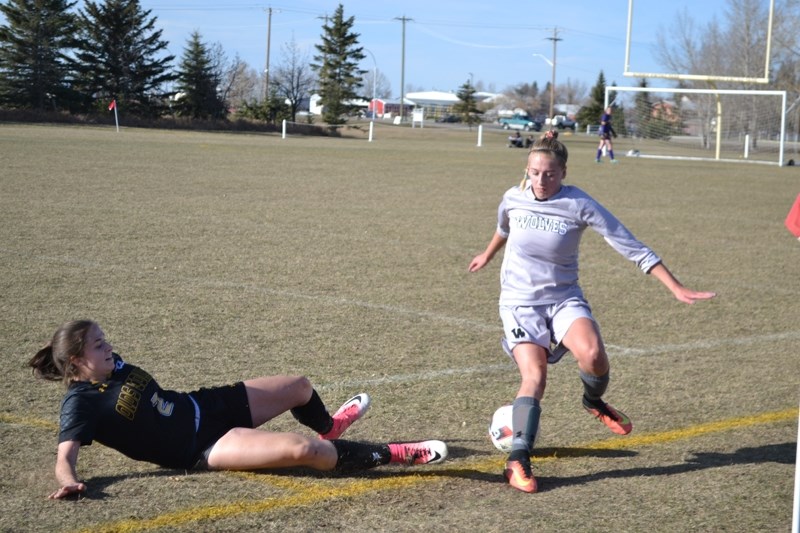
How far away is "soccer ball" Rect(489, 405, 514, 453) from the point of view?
518 cm

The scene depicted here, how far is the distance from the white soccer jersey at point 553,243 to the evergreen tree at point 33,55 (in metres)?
64.4

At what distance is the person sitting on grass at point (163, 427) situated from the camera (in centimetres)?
462

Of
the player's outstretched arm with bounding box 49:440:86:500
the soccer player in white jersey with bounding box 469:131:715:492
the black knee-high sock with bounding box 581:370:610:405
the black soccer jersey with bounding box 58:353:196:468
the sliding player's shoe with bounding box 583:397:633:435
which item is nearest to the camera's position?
the player's outstretched arm with bounding box 49:440:86:500

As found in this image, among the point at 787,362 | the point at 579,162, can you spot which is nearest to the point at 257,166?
the point at 579,162

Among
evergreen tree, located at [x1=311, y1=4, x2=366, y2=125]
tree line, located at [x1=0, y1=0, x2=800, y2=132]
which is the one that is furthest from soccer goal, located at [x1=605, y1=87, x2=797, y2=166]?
evergreen tree, located at [x1=311, y1=4, x2=366, y2=125]

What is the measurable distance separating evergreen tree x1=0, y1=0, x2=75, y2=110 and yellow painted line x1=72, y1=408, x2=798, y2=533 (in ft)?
212

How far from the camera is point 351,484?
4.75 metres

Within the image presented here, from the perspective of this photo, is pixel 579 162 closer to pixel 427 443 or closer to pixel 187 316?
pixel 187 316

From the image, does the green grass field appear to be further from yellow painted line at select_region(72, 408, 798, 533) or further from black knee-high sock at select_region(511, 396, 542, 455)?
black knee-high sock at select_region(511, 396, 542, 455)

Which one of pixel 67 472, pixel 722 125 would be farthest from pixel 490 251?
pixel 722 125

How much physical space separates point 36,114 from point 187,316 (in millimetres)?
52040

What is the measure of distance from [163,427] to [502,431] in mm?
1690

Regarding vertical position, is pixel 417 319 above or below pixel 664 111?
below

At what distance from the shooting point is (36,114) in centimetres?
5628
